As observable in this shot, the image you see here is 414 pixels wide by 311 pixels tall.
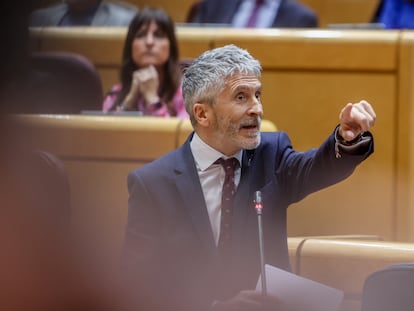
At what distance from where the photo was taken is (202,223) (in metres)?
0.54

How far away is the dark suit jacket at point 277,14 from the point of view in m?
1.39

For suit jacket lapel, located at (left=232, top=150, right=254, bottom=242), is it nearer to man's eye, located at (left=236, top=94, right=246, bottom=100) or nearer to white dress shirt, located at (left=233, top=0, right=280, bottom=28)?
man's eye, located at (left=236, top=94, right=246, bottom=100)

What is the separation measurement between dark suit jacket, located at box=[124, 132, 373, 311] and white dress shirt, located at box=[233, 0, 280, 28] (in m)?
0.88

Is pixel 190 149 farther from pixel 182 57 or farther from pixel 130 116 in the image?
pixel 182 57

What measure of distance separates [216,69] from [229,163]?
0.24 feet

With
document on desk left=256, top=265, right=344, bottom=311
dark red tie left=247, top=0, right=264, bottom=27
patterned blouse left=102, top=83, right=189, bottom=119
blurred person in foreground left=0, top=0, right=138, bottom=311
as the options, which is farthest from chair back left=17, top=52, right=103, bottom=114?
blurred person in foreground left=0, top=0, right=138, bottom=311

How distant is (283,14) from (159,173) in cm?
90

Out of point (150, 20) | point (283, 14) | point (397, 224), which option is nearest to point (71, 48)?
point (150, 20)

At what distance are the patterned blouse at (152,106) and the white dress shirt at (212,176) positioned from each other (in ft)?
1.79

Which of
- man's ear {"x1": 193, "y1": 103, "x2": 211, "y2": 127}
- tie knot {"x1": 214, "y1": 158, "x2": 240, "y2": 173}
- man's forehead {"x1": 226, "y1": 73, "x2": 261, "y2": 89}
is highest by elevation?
man's forehead {"x1": 226, "y1": 73, "x2": 261, "y2": 89}

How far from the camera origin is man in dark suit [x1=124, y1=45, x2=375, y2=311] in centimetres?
52

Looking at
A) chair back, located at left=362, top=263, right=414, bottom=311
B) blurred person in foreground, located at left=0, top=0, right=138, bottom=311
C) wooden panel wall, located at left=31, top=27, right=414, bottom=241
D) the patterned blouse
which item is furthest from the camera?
the patterned blouse

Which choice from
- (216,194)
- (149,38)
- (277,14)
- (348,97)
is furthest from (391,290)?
(277,14)

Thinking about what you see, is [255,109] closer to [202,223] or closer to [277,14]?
[202,223]
